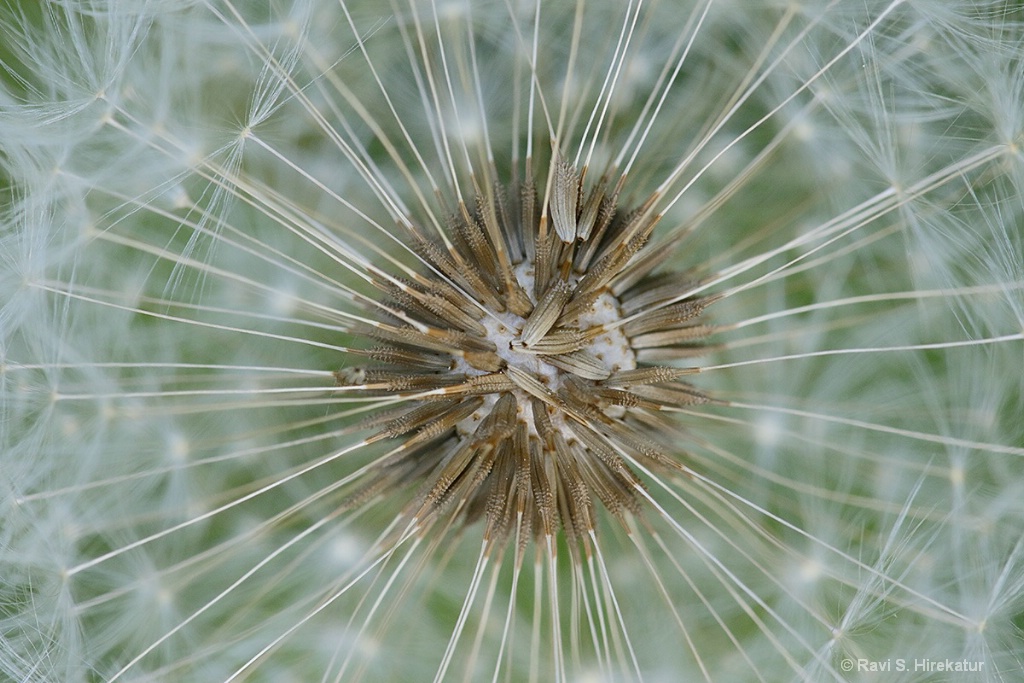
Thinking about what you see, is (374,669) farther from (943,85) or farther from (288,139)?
(943,85)

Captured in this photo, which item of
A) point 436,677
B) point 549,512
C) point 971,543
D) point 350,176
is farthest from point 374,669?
point 971,543

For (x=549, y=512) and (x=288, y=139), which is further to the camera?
(x=288, y=139)

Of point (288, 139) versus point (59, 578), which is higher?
point (288, 139)

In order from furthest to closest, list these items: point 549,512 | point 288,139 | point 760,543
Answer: point 760,543
point 288,139
point 549,512

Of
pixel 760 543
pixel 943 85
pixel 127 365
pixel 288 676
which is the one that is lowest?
pixel 288 676

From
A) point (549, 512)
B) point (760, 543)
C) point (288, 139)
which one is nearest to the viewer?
point (549, 512)

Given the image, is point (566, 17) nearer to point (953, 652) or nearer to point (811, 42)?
point (811, 42)
